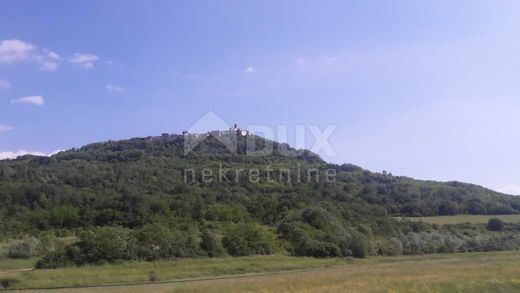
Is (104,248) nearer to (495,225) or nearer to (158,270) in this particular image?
(158,270)

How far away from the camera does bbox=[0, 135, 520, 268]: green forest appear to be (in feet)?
168

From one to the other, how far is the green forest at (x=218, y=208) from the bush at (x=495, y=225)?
7.5 inches

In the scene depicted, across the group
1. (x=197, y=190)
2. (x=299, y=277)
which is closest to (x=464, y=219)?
(x=197, y=190)

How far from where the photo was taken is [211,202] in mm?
87188

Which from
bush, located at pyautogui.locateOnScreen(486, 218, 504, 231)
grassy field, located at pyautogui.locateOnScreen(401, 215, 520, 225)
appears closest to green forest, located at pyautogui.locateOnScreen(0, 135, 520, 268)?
bush, located at pyautogui.locateOnScreen(486, 218, 504, 231)

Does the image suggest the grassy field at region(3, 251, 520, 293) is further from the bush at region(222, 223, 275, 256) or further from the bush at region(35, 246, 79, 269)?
the bush at region(222, 223, 275, 256)

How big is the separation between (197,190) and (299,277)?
63191 mm

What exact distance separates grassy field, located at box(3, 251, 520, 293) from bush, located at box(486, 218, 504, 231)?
39433 millimetres

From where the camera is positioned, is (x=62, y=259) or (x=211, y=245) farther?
(x=211, y=245)

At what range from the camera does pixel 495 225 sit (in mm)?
83375

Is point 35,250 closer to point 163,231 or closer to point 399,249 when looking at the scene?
point 163,231

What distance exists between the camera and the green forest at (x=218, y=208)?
51.3 meters

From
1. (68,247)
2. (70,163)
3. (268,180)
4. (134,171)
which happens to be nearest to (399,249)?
(68,247)

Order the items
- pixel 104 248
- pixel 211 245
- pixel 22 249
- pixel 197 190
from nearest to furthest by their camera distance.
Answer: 1. pixel 104 248
2. pixel 211 245
3. pixel 22 249
4. pixel 197 190
